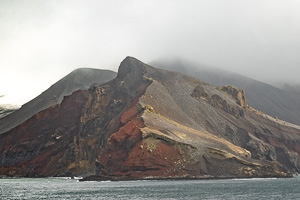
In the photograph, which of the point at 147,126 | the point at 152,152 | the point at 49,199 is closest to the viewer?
the point at 49,199

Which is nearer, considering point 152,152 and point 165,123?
point 152,152

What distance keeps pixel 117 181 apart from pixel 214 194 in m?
72.1

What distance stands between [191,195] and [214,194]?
6481mm

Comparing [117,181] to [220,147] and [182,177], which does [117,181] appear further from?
[220,147]

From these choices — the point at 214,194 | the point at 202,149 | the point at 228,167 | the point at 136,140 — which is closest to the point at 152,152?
the point at 136,140

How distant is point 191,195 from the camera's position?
10088cm

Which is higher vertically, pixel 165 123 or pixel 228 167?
pixel 165 123

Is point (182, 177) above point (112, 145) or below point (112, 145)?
below

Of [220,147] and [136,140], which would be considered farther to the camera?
[220,147]

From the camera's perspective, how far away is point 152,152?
165500 mm

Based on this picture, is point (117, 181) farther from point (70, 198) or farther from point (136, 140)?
point (70, 198)

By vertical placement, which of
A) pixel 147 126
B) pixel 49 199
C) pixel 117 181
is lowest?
pixel 117 181

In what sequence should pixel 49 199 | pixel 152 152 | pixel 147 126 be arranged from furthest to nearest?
pixel 147 126 → pixel 152 152 → pixel 49 199

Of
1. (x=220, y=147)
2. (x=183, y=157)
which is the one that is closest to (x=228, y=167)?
(x=220, y=147)
